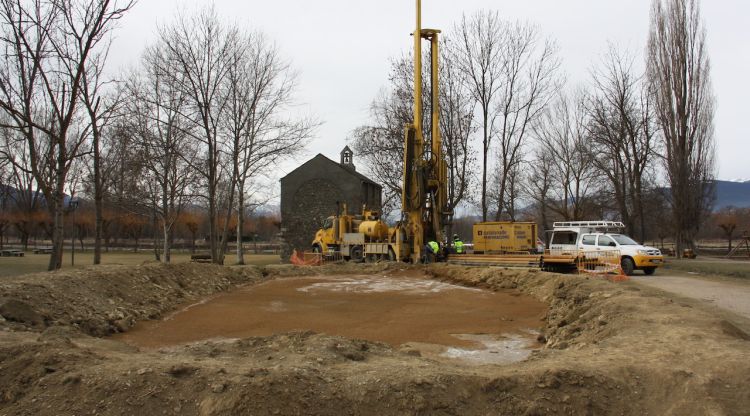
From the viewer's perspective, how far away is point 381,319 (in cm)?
1073

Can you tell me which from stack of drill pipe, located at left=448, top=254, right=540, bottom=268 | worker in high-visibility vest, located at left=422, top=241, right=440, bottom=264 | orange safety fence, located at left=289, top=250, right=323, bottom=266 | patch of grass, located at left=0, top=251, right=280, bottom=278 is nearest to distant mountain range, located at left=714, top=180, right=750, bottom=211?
patch of grass, located at left=0, top=251, right=280, bottom=278

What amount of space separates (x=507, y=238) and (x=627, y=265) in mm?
5684

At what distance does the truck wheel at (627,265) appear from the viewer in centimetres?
2111

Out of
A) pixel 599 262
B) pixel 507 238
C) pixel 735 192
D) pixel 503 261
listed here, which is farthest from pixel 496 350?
pixel 735 192

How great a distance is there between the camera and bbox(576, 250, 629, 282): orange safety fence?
766 inches

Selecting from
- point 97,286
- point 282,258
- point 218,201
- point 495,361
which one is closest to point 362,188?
point 282,258

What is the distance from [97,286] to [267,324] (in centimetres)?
406

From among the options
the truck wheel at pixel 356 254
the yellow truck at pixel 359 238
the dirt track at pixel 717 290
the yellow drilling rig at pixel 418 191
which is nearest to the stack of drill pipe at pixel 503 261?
the yellow drilling rig at pixel 418 191

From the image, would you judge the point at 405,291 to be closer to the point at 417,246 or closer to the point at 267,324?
the point at 267,324

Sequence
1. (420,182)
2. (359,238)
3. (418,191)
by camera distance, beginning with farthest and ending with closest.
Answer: (359,238)
(418,191)
(420,182)

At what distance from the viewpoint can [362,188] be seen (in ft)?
161

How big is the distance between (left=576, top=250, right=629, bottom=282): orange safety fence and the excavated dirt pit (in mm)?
5934

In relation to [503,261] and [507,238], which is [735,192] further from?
[503,261]

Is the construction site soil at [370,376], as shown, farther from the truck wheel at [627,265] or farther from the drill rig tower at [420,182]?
the drill rig tower at [420,182]
